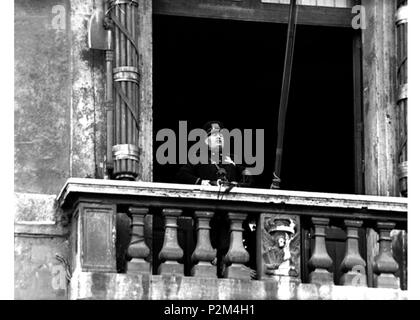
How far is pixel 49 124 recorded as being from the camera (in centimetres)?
1889

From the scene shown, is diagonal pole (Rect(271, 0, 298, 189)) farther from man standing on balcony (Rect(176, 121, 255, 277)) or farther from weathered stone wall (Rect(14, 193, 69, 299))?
weathered stone wall (Rect(14, 193, 69, 299))

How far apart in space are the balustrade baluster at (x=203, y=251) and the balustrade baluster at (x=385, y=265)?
65.0 inches

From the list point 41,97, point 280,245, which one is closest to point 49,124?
point 41,97

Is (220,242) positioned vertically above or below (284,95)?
below

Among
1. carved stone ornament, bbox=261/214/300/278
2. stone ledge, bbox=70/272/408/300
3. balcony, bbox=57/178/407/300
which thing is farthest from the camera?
carved stone ornament, bbox=261/214/300/278

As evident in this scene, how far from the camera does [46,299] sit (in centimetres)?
1822

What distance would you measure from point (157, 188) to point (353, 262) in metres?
2.05

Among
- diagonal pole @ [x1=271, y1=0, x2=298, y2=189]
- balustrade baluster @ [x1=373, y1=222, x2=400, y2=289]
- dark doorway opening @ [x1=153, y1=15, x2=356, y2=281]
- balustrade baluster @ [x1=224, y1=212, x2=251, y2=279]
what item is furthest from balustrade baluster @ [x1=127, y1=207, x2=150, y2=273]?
dark doorway opening @ [x1=153, y1=15, x2=356, y2=281]

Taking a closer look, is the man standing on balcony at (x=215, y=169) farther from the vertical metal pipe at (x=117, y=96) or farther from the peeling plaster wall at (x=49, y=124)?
the peeling plaster wall at (x=49, y=124)

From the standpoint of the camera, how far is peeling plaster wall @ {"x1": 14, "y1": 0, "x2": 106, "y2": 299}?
18.5 metres

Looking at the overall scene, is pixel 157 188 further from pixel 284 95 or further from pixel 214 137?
pixel 214 137

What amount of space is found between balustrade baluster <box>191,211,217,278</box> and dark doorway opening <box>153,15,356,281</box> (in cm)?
315
